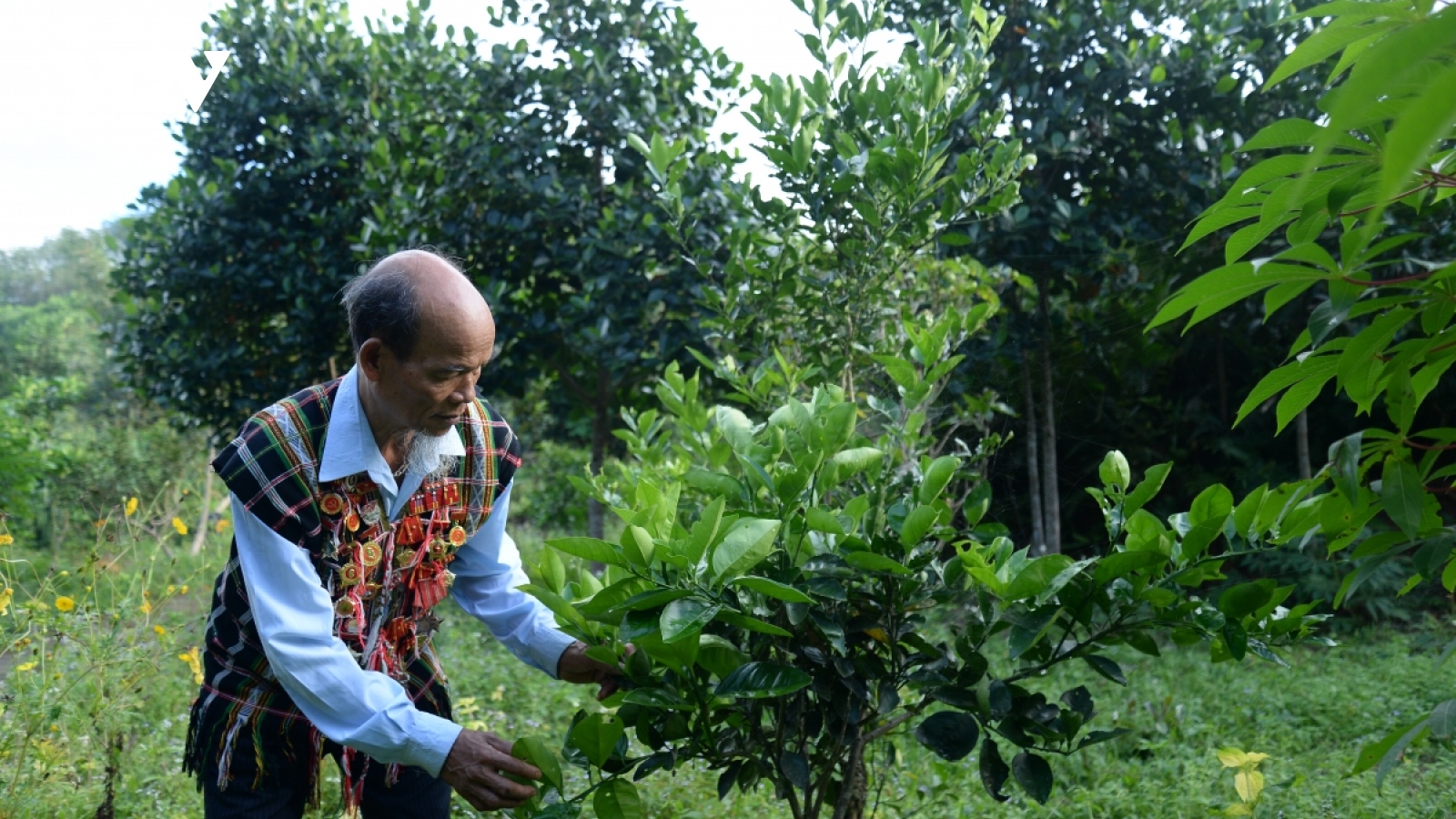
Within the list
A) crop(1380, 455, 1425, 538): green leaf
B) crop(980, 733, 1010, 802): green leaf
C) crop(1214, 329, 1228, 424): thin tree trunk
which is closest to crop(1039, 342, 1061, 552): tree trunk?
crop(980, 733, 1010, 802): green leaf

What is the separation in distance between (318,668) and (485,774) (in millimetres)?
310

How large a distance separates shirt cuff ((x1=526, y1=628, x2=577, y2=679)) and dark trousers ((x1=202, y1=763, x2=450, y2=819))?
0.35 m

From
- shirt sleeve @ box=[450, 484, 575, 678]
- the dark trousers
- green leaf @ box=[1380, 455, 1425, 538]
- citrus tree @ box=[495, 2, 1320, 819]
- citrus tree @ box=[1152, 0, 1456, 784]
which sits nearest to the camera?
citrus tree @ box=[1152, 0, 1456, 784]

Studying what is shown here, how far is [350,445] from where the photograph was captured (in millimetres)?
1847

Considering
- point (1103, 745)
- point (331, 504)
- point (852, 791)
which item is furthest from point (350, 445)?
point (1103, 745)

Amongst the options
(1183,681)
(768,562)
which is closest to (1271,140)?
(768,562)

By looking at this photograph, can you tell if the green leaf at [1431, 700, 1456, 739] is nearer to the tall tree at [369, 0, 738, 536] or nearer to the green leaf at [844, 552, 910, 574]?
the green leaf at [844, 552, 910, 574]

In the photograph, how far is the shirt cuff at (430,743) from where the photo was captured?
1674 mm

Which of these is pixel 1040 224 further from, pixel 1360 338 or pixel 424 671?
pixel 1360 338

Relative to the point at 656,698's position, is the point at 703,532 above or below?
above

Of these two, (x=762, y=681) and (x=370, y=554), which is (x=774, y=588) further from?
(x=370, y=554)

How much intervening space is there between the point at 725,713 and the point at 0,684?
261 cm

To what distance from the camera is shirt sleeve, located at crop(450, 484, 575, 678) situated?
2.05 meters

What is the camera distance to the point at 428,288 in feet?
5.85
